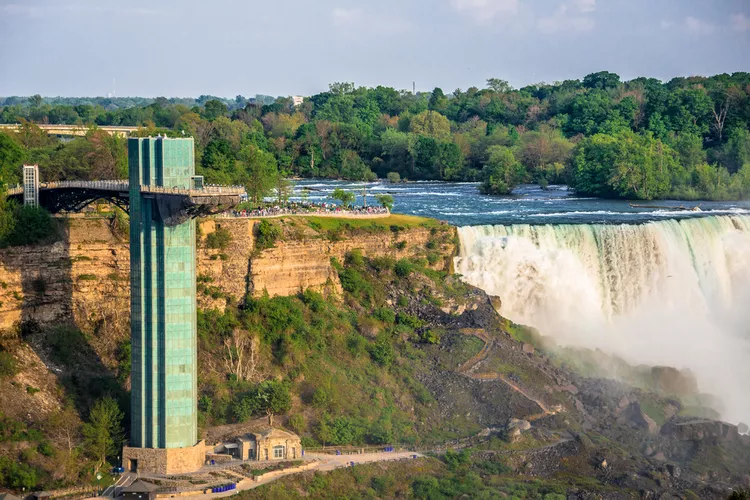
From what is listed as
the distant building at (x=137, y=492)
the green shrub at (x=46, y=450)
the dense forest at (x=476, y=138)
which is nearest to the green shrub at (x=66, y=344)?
the green shrub at (x=46, y=450)

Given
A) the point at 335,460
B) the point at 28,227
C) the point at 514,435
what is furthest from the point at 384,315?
the point at 28,227

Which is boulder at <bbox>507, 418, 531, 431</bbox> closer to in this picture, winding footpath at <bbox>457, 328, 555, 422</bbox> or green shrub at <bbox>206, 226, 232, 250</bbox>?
winding footpath at <bbox>457, 328, 555, 422</bbox>

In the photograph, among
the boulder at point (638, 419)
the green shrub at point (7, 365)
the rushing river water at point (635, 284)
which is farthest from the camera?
the rushing river water at point (635, 284)

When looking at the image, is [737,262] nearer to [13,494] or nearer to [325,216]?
[325,216]

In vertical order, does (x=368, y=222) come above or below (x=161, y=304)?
above

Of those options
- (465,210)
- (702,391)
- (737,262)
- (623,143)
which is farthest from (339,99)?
(702,391)

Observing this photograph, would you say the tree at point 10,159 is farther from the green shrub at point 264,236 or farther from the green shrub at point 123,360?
the green shrub at point 123,360

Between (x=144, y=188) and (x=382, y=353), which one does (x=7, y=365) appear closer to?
(x=144, y=188)
